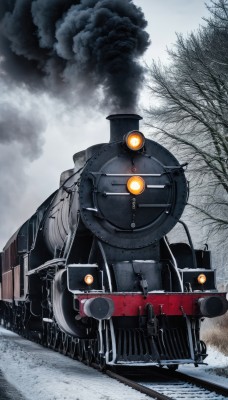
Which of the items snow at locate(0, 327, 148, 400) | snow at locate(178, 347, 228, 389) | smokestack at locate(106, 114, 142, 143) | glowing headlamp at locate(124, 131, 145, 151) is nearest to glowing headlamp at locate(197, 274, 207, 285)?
snow at locate(178, 347, 228, 389)

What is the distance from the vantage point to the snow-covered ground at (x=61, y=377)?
8234 millimetres

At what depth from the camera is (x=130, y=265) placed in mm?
10445

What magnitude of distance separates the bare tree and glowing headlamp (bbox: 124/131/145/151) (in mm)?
8672

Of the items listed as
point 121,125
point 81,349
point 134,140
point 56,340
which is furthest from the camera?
point 56,340

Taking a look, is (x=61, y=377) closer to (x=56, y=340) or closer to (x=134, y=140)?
(x=134, y=140)

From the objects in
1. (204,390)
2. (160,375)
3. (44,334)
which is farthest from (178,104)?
(204,390)

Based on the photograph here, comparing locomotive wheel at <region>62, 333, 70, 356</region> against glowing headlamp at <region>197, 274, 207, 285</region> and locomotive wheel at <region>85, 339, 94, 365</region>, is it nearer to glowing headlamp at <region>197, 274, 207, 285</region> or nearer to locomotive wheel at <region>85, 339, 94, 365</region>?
locomotive wheel at <region>85, 339, 94, 365</region>

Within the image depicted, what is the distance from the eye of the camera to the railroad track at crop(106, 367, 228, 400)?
8328 mm

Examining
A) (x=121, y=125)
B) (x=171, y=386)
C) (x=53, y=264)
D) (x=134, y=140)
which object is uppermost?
(x=121, y=125)

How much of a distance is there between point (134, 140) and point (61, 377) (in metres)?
3.53

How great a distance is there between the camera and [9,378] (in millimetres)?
9555

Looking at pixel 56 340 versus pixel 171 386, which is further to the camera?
pixel 56 340

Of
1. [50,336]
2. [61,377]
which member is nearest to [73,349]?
[50,336]

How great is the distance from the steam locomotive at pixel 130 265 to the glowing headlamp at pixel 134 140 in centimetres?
1
